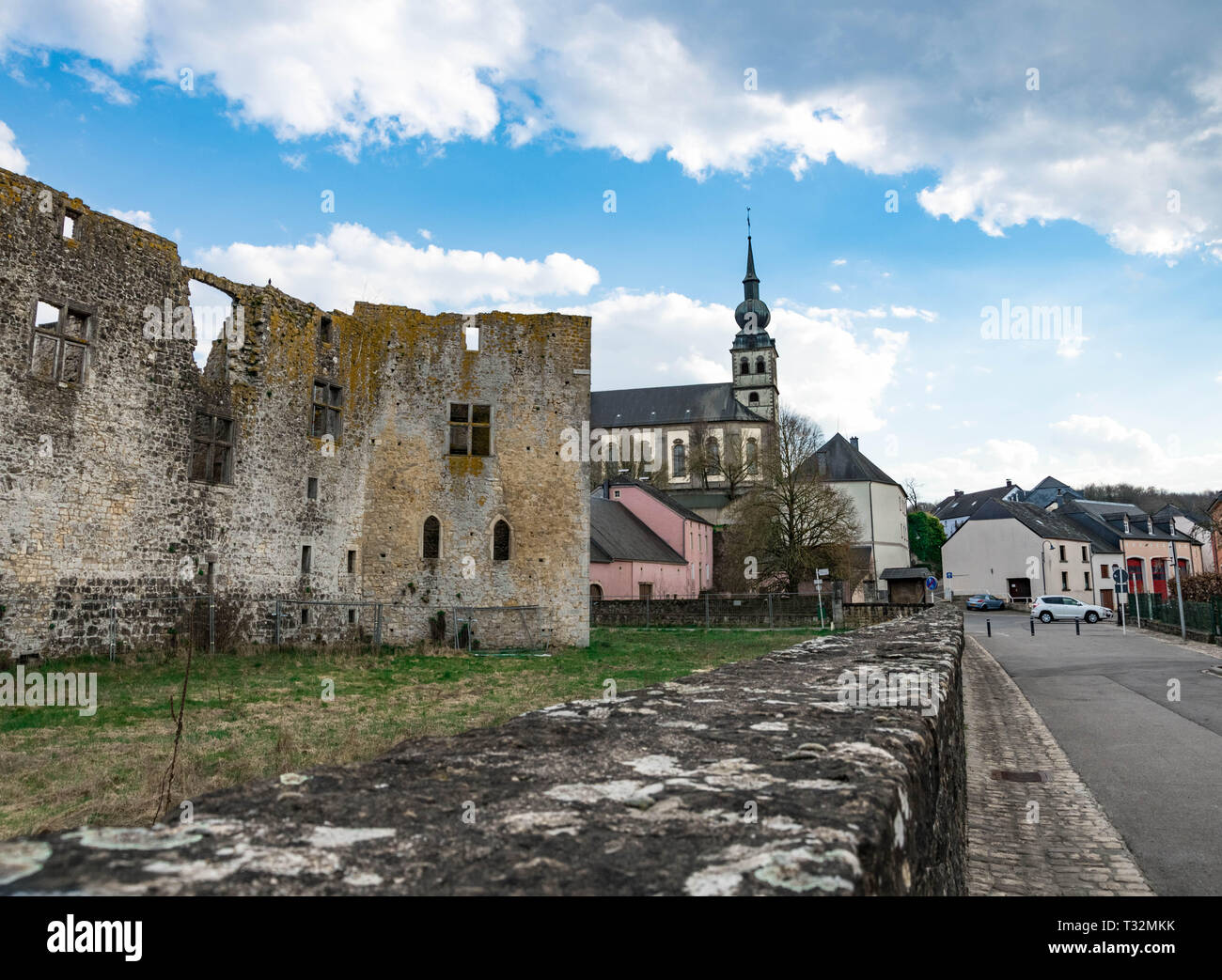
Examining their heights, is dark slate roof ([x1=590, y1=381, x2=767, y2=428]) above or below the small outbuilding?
above

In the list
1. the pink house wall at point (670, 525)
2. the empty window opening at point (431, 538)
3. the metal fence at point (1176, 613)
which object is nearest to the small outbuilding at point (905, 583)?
the pink house wall at point (670, 525)

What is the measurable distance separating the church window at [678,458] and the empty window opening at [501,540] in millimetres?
61946

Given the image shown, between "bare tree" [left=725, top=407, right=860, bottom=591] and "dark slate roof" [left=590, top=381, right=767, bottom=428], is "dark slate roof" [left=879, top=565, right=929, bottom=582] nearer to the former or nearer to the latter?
"bare tree" [left=725, top=407, right=860, bottom=591]

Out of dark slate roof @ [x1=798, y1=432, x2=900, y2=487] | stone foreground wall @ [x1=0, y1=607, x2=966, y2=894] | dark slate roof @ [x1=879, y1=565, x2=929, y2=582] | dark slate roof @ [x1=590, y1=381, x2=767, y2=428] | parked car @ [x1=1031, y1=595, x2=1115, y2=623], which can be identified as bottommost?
parked car @ [x1=1031, y1=595, x2=1115, y2=623]

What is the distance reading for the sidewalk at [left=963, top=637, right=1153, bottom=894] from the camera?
509cm

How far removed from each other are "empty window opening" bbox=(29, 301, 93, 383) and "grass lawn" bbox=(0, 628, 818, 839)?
5.36 metres

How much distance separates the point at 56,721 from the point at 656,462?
3032 inches

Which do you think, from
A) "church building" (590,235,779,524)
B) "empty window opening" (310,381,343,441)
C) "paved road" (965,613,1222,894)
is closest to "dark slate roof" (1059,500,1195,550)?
"church building" (590,235,779,524)

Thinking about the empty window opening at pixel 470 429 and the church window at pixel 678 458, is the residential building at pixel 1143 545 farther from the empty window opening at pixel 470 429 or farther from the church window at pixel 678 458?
the empty window opening at pixel 470 429

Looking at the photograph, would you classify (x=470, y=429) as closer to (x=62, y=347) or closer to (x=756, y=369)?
(x=62, y=347)

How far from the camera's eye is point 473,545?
2248cm

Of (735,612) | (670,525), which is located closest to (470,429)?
(735,612)
